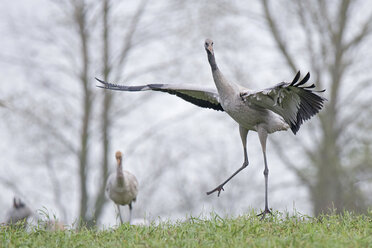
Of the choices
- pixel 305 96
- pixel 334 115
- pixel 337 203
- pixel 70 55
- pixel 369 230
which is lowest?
pixel 369 230

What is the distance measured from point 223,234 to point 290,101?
1928 mm

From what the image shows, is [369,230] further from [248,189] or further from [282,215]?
[248,189]

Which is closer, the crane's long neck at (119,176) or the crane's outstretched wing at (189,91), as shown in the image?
the crane's outstretched wing at (189,91)

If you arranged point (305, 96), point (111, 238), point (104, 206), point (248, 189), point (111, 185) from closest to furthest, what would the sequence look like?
point (111, 238) < point (305, 96) < point (111, 185) < point (104, 206) < point (248, 189)

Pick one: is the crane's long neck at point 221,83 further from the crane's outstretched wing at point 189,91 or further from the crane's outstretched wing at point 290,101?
the crane's outstretched wing at point 189,91

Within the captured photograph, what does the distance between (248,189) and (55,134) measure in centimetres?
963

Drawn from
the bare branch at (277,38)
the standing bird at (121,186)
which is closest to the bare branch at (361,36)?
the bare branch at (277,38)

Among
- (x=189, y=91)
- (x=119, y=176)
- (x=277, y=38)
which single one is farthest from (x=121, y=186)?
(x=277, y=38)

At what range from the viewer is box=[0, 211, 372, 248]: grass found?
6125 millimetres

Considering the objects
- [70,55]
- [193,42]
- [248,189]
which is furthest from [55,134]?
[248,189]

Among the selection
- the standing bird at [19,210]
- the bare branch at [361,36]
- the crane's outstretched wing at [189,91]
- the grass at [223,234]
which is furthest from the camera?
the bare branch at [361,36]

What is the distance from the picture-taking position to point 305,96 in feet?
24.4

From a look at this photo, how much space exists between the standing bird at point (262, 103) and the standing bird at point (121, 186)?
97.5 inches

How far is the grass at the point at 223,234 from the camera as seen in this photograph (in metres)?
6.12
